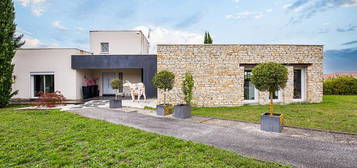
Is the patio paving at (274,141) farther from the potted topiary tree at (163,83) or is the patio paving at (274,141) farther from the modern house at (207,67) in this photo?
the modern house at (207,67)

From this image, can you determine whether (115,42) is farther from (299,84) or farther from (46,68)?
(299,84)

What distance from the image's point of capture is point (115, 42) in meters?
17.0

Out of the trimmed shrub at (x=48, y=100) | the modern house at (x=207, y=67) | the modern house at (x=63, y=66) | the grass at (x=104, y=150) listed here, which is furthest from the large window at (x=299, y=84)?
the trimmed shrub at (x=48, y=100)

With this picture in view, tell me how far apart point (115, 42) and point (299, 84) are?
51.8 feet

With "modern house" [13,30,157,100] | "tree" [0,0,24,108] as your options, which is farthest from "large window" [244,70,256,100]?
"tree" [0,0,24,108]

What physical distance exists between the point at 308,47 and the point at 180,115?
30.6 ft

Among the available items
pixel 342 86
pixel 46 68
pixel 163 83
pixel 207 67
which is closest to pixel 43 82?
pixel 46 68

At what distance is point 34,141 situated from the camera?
4.04 m

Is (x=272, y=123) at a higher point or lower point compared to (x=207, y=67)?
lower

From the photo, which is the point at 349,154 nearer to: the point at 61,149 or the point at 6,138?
the point at 61,149

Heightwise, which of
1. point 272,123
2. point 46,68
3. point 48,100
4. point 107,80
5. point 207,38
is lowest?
point 272,123

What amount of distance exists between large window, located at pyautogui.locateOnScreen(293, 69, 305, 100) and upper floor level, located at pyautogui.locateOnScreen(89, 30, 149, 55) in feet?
44.0

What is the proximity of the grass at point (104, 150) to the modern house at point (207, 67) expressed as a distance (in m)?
5.80

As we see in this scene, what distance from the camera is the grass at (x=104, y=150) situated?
2.93 m
